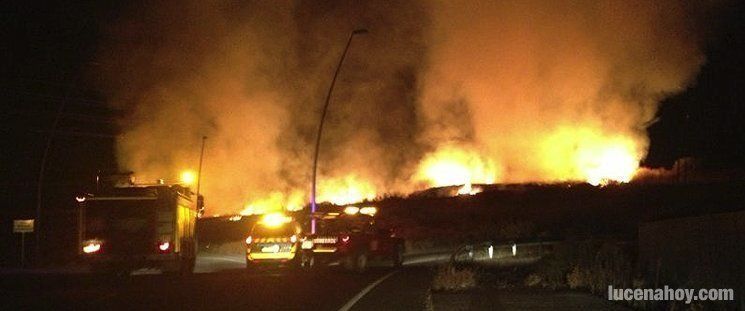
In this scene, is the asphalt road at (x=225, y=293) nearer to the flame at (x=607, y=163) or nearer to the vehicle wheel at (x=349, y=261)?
the vehicle wheel at (x=349, y=261)

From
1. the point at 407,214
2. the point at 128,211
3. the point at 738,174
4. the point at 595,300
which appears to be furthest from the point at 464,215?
the point at 595,300

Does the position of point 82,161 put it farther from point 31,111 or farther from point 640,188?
point 640,188

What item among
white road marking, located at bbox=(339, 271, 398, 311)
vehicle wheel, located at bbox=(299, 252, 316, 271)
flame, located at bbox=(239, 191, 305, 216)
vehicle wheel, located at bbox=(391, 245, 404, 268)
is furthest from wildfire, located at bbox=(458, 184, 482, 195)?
white road marking, located at bbox=(339, 271, 398, 311)

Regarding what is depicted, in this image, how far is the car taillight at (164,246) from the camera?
24625mm

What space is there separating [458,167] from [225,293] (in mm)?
42217

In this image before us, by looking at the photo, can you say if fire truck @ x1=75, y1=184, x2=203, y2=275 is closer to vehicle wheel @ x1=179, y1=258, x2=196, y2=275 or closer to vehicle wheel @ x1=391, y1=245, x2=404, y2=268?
vehicle wheel @ x1=179, y1=258, x2=196, y2=275

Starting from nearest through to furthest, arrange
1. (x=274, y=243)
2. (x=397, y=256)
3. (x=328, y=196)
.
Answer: (x=274, y=243) < (x=397, y=256) < (x=328, y=196)

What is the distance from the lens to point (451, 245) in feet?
125

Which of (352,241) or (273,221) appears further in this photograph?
(273,221)

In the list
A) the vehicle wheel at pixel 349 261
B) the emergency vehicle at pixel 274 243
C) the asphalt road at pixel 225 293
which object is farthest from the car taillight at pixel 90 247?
the vehicle wheel at pixel 349 261

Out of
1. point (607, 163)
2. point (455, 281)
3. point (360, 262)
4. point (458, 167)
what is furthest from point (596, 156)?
point (455, 281)

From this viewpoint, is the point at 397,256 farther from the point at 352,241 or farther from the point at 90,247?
the point at 90,247

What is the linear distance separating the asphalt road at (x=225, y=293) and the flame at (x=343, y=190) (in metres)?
36.9

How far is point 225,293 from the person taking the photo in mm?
17391
